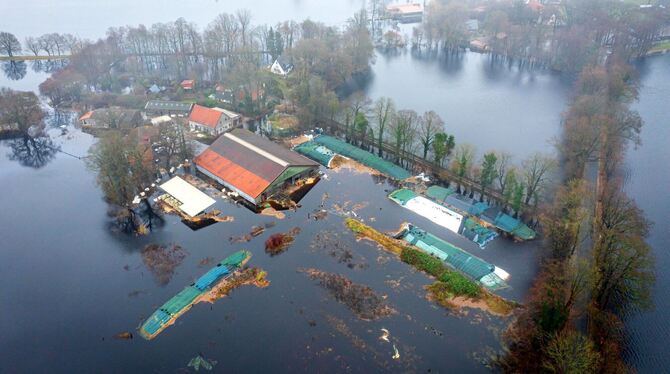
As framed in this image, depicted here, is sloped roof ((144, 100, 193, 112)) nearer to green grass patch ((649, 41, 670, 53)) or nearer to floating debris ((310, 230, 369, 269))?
floating debris ((310, 230, 369, 269))

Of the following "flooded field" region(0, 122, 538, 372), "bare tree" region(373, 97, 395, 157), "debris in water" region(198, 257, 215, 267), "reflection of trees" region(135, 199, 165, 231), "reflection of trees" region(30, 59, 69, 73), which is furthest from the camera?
"reflection of trees" region(30, 59, 69, 73)

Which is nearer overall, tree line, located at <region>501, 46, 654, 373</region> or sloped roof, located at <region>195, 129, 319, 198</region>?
tree line, located at <region>501, 46, 654, 373</region>

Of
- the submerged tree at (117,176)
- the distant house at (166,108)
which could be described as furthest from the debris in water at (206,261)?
the distant house at (166,108)

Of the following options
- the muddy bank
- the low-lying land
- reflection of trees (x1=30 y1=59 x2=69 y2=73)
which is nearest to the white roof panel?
the muddy bank

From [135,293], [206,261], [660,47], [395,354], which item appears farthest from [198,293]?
[660,47]

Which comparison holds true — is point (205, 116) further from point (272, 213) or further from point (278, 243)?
point (278, 243)

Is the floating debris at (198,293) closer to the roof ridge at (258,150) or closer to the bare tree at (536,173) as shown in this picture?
the roof ridge at (258,150)
